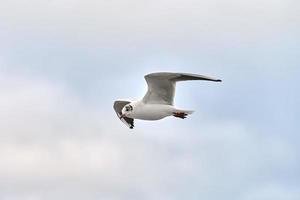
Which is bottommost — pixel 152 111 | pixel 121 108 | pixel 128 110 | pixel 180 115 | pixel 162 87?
pixel 180 115

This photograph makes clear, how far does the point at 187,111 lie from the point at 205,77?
5.77 metres

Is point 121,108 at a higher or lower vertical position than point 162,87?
higher

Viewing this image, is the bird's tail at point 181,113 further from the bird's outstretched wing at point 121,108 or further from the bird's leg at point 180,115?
the bird's outstretched wing at point 121,108

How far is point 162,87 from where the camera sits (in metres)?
78.1

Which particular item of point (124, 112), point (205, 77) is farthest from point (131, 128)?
point (205, 77)

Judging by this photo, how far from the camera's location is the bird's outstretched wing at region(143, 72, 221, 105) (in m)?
75.9

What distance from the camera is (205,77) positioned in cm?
7119

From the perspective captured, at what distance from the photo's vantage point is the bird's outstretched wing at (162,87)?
75.9 meters

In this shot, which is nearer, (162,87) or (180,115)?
(180,115)

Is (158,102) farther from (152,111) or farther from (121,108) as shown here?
(121,108)

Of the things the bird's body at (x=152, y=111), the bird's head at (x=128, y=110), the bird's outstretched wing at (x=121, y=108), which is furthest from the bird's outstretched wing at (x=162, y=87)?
the bird's outstretched wing at (x=121, y=108)

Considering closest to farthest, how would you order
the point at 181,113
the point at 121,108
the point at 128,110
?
the point at 181,113, the point at 128,110, the point at 121,108

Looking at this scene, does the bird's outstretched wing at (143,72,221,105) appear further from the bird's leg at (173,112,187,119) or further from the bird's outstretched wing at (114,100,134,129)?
the bird's outstretched wing at (114,100,134,129)

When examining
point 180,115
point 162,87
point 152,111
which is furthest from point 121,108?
point 180,115
